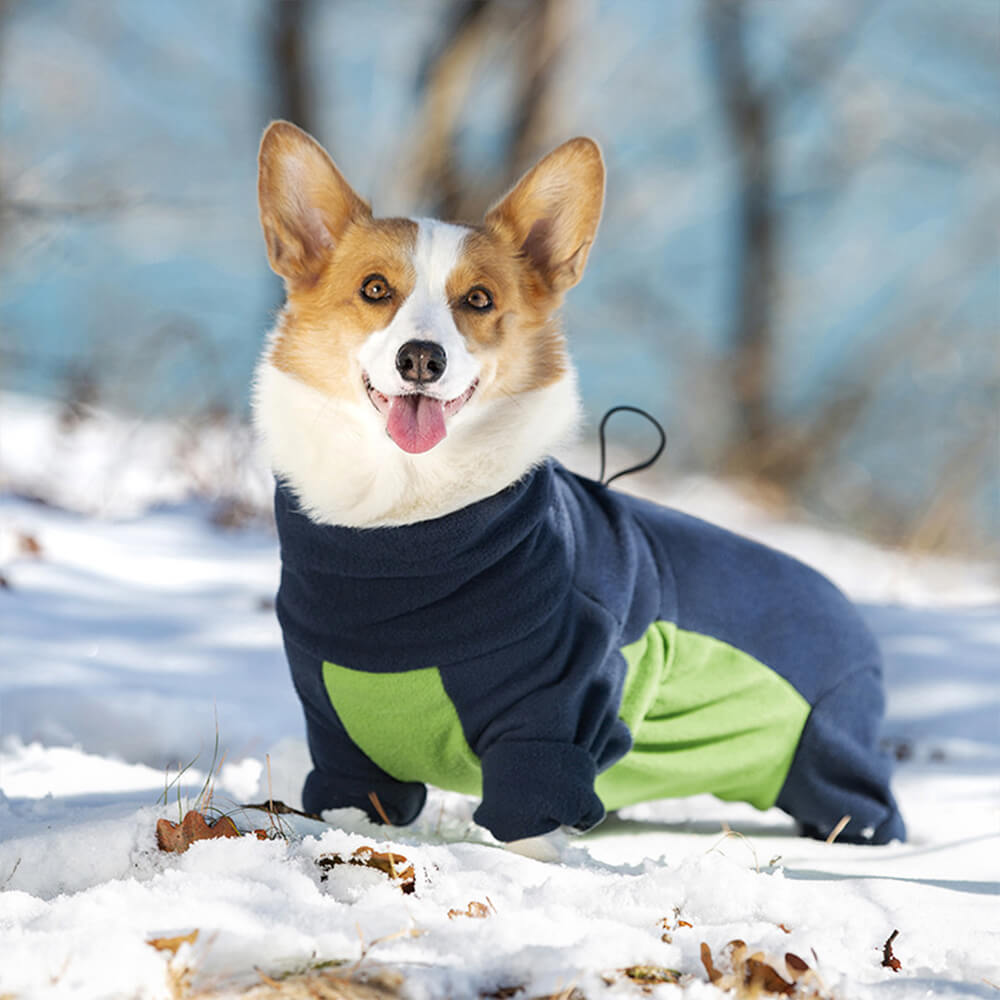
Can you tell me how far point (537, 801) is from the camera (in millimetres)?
2191

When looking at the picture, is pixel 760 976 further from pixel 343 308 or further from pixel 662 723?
pixel 343 308

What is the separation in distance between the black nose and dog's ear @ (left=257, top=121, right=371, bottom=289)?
18.7 inches

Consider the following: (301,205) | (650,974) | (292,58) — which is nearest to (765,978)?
(650,974)


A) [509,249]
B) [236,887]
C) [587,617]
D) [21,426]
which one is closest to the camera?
[236,887]

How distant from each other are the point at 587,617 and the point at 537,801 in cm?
38

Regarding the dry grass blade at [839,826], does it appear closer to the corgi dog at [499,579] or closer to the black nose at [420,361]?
the corgi dog at [499,579]

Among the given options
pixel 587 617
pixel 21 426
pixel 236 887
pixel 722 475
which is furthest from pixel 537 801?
pixel 722 475

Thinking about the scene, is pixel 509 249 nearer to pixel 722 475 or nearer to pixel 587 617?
pixel 587 617

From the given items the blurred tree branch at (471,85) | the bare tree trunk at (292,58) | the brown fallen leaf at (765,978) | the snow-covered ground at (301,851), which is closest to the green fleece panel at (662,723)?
the snow-covered ground at (301,851)

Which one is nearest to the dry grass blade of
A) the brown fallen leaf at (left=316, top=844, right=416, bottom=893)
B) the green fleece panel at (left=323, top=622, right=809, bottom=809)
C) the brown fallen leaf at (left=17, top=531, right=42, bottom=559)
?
the green fleece panel at (left=323, top=622, right=809, bottom=809)

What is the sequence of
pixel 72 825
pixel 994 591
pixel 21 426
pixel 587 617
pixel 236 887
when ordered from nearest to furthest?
pixel 236 887 → pixel 72 825 → pixel 587 617 → pixel 994 591 → pixel 21 426

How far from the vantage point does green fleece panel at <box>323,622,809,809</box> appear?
2.31m

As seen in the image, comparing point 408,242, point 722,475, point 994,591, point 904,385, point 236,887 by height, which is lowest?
point 236,887

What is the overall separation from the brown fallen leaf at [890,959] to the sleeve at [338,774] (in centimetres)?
Result: 114
